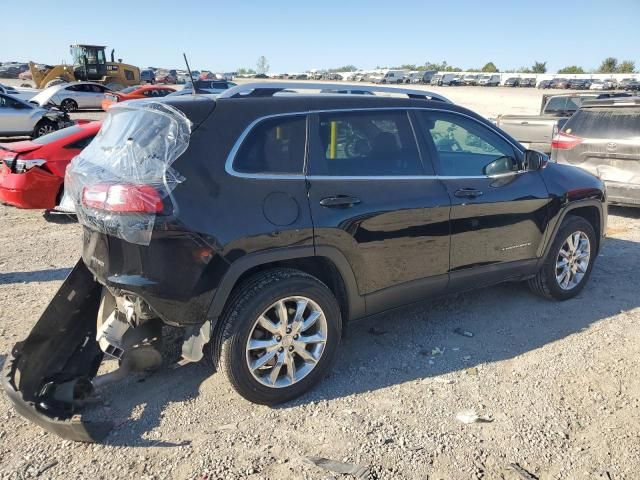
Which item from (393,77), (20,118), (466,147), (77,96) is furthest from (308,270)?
(393,77)

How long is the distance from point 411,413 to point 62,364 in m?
2.25

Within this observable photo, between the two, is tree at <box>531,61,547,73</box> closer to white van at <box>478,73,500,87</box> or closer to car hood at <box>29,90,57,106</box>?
white van at <box>478,73,500,87</box>

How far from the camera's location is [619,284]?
5.46 metres

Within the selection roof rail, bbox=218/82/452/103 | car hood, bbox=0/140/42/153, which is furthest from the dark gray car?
car hood, bbox=0/140/42/153

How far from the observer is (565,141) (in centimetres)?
783

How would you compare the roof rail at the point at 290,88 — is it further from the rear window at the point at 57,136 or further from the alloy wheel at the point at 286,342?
the rear window at the point at 57,136

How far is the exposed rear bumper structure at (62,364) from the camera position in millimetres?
2982

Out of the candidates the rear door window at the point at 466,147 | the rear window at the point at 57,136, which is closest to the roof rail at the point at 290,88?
the rear door window at the point at 466,147

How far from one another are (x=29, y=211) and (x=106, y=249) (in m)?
6.24

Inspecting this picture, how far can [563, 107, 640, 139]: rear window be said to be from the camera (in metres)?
7.32

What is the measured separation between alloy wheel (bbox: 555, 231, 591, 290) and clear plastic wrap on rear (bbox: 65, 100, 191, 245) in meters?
3.55

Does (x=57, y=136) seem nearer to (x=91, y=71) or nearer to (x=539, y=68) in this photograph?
(x=91, y=71)

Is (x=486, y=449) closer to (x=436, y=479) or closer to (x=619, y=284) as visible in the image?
(x=436, y=479)

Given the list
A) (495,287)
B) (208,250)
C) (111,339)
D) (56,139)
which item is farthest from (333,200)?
(56,139)
